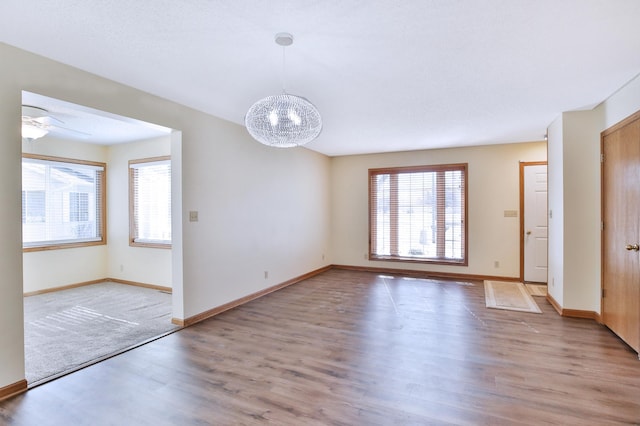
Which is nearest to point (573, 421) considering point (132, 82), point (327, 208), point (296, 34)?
point (296, 34)

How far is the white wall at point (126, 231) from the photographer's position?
5383 millimetres

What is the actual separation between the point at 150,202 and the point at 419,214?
490cm

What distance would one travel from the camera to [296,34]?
212 cm

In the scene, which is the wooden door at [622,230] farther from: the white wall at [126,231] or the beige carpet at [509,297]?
the white wall at [126,231]

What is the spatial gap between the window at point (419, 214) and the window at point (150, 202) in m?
3.88

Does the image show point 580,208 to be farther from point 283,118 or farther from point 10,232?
point 10,232

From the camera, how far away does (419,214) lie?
6.39 m

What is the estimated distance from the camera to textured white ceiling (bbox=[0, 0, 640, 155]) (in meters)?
1.87

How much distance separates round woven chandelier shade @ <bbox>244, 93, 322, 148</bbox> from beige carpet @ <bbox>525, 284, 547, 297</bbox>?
452cm

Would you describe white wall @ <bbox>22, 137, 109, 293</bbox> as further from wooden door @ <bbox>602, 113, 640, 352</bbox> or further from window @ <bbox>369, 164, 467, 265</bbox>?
wooden door @ <bbox>602, 113, 640, 352</bbox>

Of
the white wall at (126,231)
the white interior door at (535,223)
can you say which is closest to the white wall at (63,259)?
the white wall at (126,231)

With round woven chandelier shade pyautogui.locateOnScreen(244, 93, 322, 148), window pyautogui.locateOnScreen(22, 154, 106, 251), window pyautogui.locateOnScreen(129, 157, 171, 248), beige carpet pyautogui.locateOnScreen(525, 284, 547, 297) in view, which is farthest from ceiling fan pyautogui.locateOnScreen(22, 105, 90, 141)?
beige carpet pyautogui.locateOnScreen(525, 284, 547, 297)

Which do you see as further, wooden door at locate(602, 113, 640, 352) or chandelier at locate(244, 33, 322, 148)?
wooden door at locate(602, 113, 640, 352)

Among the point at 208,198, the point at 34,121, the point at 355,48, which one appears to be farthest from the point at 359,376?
the point at 34,121
